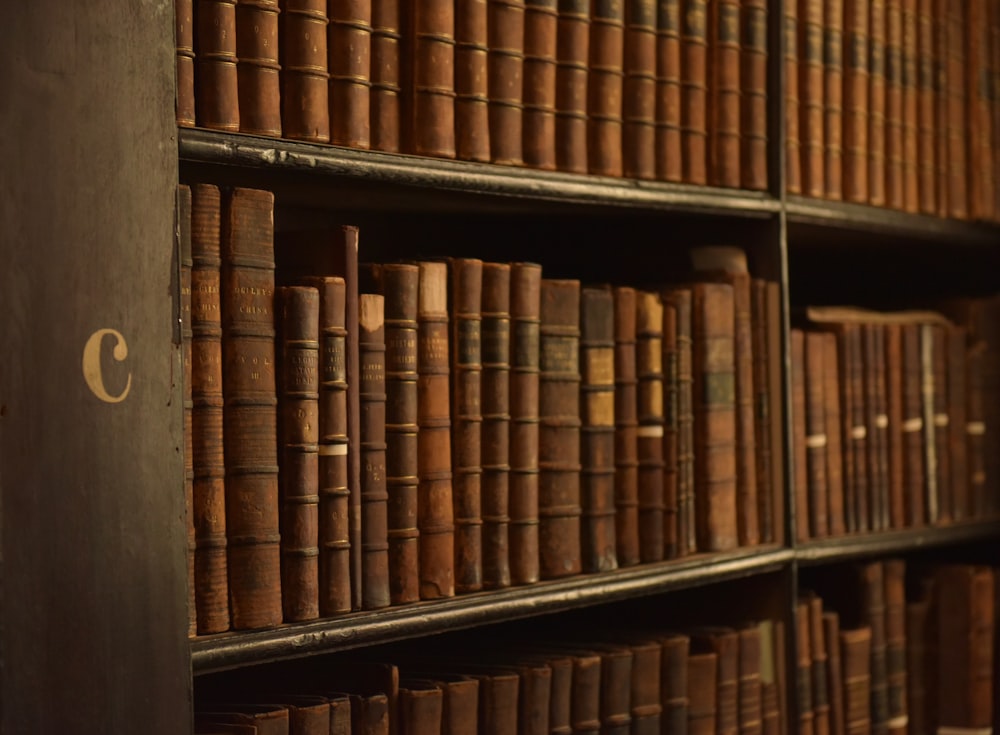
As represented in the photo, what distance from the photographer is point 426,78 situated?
1.41 metres

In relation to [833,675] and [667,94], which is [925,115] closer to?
[667,94]

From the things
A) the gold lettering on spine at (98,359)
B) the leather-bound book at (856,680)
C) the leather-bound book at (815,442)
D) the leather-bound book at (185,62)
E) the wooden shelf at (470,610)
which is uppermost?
the leather-bound book at (185,62)

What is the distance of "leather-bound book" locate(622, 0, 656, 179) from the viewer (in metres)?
1.62

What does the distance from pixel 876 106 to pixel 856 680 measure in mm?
808

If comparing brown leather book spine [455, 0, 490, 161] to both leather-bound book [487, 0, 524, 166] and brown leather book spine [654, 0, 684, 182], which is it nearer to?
leather-bound book [487, 0, 524, 166]

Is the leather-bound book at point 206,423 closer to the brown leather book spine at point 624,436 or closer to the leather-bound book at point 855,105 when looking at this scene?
the brown leather book spine at point 624,436

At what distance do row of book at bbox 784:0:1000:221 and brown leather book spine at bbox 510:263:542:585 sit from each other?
0.50 metres

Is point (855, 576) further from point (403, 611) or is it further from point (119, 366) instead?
point (119, 366)

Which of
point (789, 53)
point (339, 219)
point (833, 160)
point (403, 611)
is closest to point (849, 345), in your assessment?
point (833, 160)

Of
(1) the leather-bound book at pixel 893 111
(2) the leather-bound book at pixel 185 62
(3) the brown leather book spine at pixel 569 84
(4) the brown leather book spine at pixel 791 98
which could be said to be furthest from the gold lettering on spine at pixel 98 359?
(1) the leather-bound book at pixel 893 111

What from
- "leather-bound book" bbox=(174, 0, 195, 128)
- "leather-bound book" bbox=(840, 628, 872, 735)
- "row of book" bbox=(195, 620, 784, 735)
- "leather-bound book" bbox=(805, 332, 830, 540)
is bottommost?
"leather-bound book" bbox=(840, 628, 872, 735)

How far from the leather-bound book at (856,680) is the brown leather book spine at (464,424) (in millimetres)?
692

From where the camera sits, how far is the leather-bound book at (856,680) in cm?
189

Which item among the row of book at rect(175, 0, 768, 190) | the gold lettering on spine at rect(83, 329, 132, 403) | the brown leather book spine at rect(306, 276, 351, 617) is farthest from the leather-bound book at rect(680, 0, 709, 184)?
the gold lettering on spine at rect(83, 329, 132, 403)
